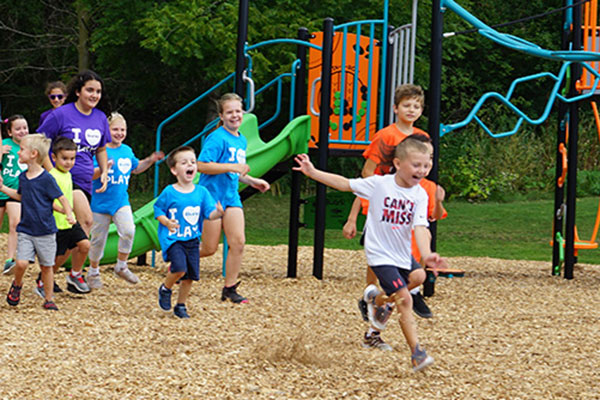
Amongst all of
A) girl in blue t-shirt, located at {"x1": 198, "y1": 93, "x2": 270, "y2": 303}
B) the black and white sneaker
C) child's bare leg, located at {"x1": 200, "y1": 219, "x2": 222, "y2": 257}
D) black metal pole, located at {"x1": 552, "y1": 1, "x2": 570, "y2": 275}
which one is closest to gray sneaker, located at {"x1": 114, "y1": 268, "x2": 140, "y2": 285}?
child's bare leg, located at {"x1": 200, "y1": 219, "x2": 222, "y2": 257}

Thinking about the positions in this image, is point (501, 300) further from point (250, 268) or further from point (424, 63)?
point (424, 63)

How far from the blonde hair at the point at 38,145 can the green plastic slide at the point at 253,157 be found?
1889mm

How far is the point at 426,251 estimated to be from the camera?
14.0ft

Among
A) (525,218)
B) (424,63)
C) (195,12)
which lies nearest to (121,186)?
(195,12)

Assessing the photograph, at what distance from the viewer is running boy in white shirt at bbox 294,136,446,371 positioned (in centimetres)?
440

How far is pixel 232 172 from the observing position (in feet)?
20.3

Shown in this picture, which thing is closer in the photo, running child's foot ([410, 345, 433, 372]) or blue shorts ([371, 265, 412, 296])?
running child's foot ([410, 345, 433, 372])

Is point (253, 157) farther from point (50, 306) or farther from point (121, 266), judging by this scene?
point (50, 306)

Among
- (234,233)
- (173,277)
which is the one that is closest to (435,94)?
(234,233)

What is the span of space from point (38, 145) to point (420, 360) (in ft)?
9.82

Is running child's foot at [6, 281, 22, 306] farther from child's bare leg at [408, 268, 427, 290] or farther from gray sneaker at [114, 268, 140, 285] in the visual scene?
child's bare leg at [408, 268, 427, 290]

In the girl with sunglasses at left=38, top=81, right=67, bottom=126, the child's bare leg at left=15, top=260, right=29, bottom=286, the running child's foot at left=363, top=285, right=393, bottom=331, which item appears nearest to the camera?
the running child's foot at left=363, top=285, right=393, bottom=331

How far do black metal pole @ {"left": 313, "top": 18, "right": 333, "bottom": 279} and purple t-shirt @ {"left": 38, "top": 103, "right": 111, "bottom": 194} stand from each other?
7.02ft

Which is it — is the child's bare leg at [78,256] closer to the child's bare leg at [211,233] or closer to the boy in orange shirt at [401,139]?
the child's bare leg at [211,233]
